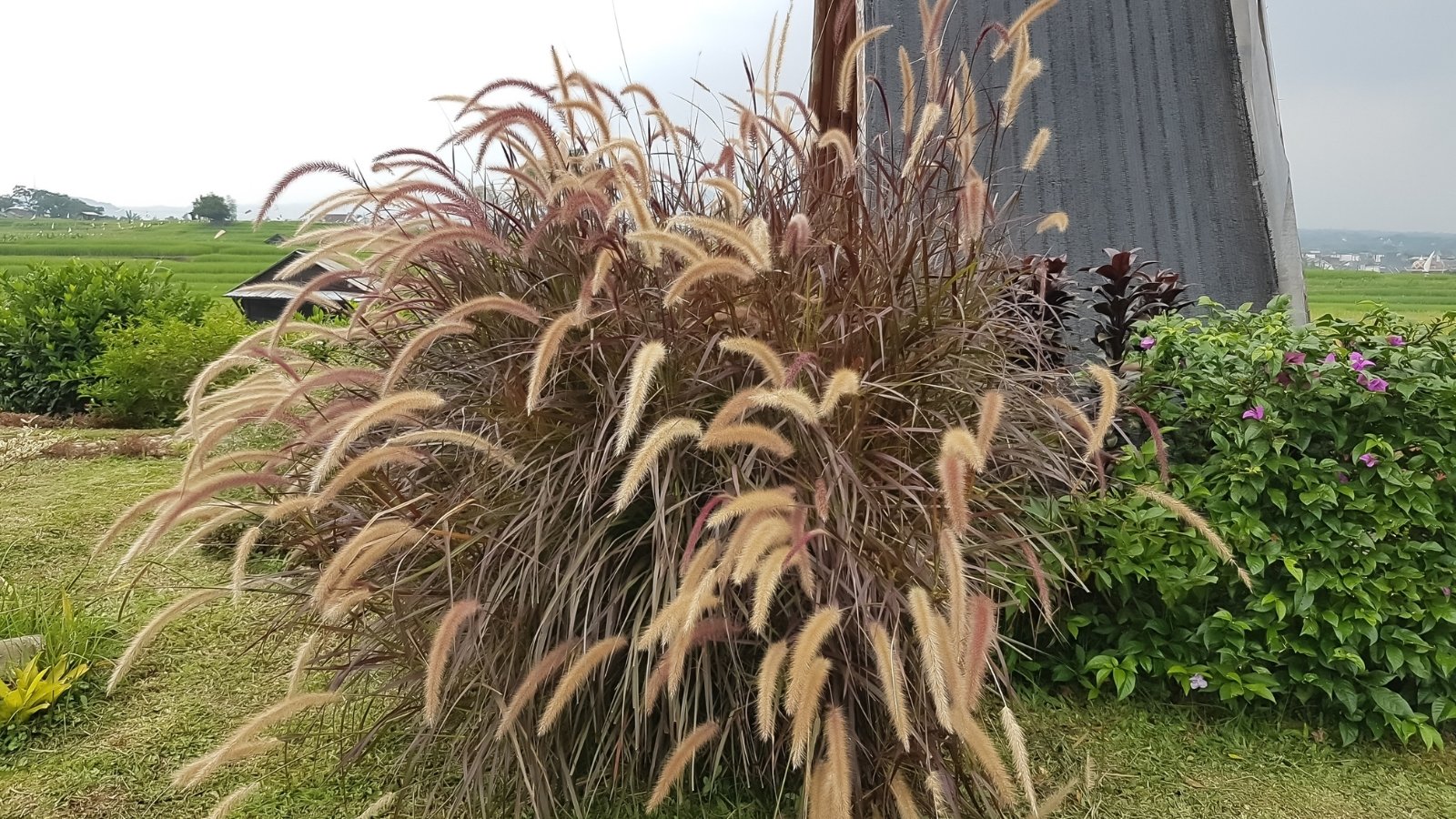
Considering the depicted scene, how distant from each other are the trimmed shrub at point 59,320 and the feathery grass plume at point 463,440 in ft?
18.0

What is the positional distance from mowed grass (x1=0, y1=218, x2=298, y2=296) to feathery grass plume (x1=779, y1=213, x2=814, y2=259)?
6.12 metres

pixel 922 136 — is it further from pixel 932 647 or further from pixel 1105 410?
pixel 932 647

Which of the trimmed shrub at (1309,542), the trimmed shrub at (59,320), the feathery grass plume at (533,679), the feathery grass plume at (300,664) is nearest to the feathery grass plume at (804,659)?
the feathery grass plume at (533,679)

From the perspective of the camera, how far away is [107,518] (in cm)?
334

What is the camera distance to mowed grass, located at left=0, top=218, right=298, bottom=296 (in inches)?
273

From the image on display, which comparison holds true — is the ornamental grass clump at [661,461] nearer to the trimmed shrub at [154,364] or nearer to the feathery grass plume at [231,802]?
the feathery grass plume at [231,802]

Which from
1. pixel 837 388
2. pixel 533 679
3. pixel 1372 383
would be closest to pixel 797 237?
pixel 837 388

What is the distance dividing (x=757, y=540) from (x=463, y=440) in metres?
0.58

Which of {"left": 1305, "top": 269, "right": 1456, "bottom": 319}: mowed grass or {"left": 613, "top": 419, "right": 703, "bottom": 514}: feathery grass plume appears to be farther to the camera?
{"left": 1305, "top": 269, "right": 1456, "bottom": 319}: mowed grass

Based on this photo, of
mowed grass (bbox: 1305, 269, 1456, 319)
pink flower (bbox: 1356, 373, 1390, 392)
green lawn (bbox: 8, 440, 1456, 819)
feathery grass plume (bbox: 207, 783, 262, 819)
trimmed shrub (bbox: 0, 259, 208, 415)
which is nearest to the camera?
feathery grass plume (bbox: 207, 783, 262, 819)

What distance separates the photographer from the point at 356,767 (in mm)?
1853

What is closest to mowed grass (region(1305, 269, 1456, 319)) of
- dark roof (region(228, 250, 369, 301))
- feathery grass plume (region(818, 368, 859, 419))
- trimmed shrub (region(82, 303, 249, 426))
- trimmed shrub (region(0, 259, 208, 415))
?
feathery grass plume (region(818, 368, 859, 419))

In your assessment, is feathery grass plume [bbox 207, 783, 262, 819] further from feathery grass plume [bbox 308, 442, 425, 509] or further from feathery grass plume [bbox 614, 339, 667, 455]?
feathery grass plume [bbox 614, 339, 667, 455]

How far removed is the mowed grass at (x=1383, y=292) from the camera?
8.26 feet
